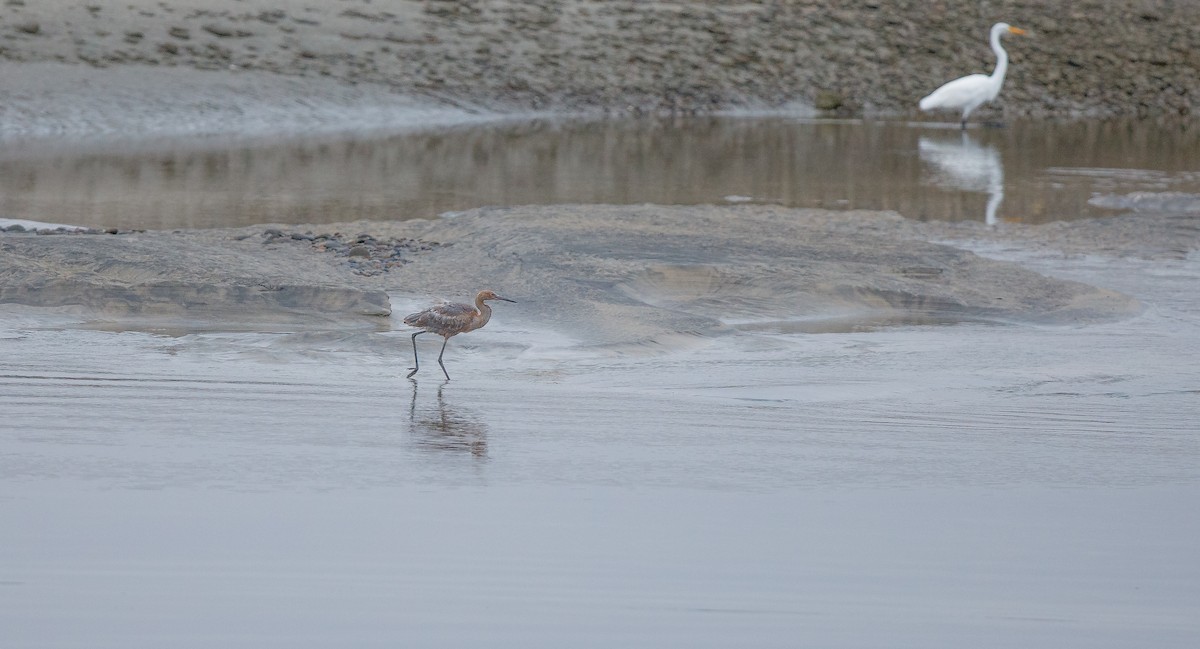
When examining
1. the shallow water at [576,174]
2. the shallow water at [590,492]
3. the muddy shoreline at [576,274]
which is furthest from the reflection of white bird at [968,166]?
the shallow water at [590,492]

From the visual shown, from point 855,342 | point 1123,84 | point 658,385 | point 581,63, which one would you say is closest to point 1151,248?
point 855,342

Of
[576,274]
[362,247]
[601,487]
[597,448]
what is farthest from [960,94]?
[601,487]

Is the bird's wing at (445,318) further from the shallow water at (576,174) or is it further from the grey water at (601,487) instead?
the shallow water at (576,174)

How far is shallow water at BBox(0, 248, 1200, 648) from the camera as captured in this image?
15.6 ft

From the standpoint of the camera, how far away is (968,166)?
61.8ft

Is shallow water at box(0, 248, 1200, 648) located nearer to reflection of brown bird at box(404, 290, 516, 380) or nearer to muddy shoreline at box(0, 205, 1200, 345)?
reflection of brown bird at box(404, 290, 516, 380)

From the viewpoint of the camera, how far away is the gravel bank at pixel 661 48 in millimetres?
23312

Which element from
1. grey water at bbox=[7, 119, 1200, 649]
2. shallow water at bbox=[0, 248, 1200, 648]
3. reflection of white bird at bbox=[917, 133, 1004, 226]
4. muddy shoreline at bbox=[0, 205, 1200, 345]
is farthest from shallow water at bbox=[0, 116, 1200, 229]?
shallow water at bbox=[0, 248, 1200, 648]

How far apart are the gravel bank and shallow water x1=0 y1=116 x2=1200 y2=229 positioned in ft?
8.53

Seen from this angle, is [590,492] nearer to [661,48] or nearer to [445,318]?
[445,318]

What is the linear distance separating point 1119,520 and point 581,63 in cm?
2219

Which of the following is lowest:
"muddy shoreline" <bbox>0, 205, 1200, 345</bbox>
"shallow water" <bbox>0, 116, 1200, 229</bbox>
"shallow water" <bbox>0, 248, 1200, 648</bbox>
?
"shallow water" <bbox>0, 248, 1200, 648</bbox>

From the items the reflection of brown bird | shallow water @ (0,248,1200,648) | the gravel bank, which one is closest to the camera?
shallow water @ (0,248,1200,648)

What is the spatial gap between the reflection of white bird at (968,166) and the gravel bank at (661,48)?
618 centimetres
